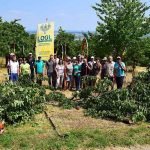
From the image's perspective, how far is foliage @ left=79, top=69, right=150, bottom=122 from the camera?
43.8ft

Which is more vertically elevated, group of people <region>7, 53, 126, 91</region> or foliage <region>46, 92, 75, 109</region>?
group of people <region>7, 53, 126, 91</region>

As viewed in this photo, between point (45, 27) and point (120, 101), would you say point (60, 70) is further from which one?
point (120, 101)

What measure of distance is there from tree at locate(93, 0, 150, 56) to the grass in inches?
623

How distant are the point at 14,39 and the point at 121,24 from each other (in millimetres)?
12531

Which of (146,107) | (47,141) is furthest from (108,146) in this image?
(146,107)

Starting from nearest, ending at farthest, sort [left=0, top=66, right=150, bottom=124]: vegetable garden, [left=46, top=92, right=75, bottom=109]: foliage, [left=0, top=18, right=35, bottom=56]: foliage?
[left=0, top=66, right=150, bottom=124]: vegetable garden, [left=46, top=92, right=75, bottom=109]: foliage, [left=0, top=18, right=35, bottom=56]: foliage

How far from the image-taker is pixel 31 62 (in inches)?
806

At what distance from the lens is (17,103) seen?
12391 millimetres

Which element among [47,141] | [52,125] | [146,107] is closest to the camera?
[47,141]

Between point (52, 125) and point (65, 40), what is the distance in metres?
31.3

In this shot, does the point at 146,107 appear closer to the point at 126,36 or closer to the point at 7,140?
the point at 7,140

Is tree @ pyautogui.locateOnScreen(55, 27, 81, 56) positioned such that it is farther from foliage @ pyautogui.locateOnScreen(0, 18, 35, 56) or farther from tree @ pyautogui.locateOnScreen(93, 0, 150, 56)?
tree @ pyautogui.locateOnScreen(93, 0, 150, 56)

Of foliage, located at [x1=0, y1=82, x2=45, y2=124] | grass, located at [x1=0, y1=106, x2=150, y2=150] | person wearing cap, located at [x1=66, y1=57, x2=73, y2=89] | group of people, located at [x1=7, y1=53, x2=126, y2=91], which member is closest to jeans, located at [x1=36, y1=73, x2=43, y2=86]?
group of people, located at [x1=7, y1=53, x2=126, y2=91]

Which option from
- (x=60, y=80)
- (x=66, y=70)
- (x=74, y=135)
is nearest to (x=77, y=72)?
(x=66, y=70)
